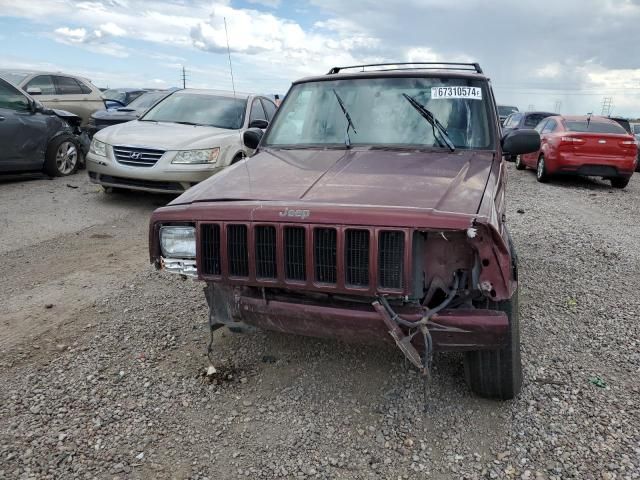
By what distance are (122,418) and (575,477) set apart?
2317 millimetres

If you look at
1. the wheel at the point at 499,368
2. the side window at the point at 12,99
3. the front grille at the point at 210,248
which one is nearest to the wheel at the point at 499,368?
the wheel at the point at 499,368

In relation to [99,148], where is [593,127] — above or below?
above

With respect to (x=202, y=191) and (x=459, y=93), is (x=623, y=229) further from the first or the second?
(x=202, y=191)

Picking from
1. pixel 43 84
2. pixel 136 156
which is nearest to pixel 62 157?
pixel 43 84

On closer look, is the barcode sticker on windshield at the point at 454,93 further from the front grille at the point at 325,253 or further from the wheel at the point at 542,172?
the wheel at the point at 542,172

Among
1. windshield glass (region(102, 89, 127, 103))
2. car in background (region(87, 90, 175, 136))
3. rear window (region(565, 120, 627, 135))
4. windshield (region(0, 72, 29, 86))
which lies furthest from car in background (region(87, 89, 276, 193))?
windshield glass (region(102, 89, 127, 103))

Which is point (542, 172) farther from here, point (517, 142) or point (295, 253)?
point (295, 253)

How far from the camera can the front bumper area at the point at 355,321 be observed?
2.39m

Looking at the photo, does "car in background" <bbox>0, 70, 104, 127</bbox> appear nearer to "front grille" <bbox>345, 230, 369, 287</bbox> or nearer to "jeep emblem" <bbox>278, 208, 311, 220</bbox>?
"jeep emblem" <bbox>278, 208, 311, 220</bbox>

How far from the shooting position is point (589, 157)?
10.7 m

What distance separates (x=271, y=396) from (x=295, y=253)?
1.01 m

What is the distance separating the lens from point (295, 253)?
254 cm

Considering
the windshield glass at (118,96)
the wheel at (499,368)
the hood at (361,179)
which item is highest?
the windshield glass at (118,96)

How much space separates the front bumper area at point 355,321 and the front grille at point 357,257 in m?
0.16
